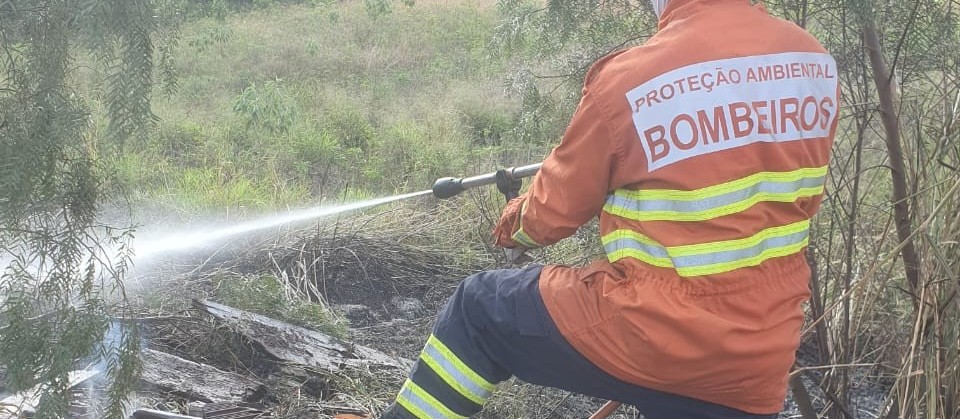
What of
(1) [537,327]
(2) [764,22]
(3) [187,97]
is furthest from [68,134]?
(3) [187,97]

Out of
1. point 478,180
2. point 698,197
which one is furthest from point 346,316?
point 698,197

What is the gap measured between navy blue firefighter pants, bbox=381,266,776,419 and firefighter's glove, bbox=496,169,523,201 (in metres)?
0.41

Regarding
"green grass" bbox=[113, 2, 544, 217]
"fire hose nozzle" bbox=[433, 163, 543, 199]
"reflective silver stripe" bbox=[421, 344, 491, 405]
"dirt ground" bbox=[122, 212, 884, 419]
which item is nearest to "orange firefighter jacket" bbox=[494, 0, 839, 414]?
"reflective silver stripe" bbox=[421, 344, 491, 405]

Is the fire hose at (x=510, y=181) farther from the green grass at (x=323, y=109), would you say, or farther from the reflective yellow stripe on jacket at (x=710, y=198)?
the green grass at (x=323, y=109)

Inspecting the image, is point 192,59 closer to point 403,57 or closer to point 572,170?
point 403,57

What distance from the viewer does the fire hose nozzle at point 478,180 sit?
2.60 meters

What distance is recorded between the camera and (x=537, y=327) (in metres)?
2.21

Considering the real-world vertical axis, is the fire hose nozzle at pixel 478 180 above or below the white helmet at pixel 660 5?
below

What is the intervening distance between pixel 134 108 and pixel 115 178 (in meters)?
0.37

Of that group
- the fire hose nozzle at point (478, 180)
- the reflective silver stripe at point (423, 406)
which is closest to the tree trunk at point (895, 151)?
the fire hose nozzle at point (478, 180)

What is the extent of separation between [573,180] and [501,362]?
0.54 m

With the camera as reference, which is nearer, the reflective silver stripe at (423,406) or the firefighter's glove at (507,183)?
the reflective silver stripe at (423,406)

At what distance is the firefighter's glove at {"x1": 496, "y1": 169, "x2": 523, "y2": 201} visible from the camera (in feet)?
8.72

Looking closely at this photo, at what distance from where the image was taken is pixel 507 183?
2.68m
